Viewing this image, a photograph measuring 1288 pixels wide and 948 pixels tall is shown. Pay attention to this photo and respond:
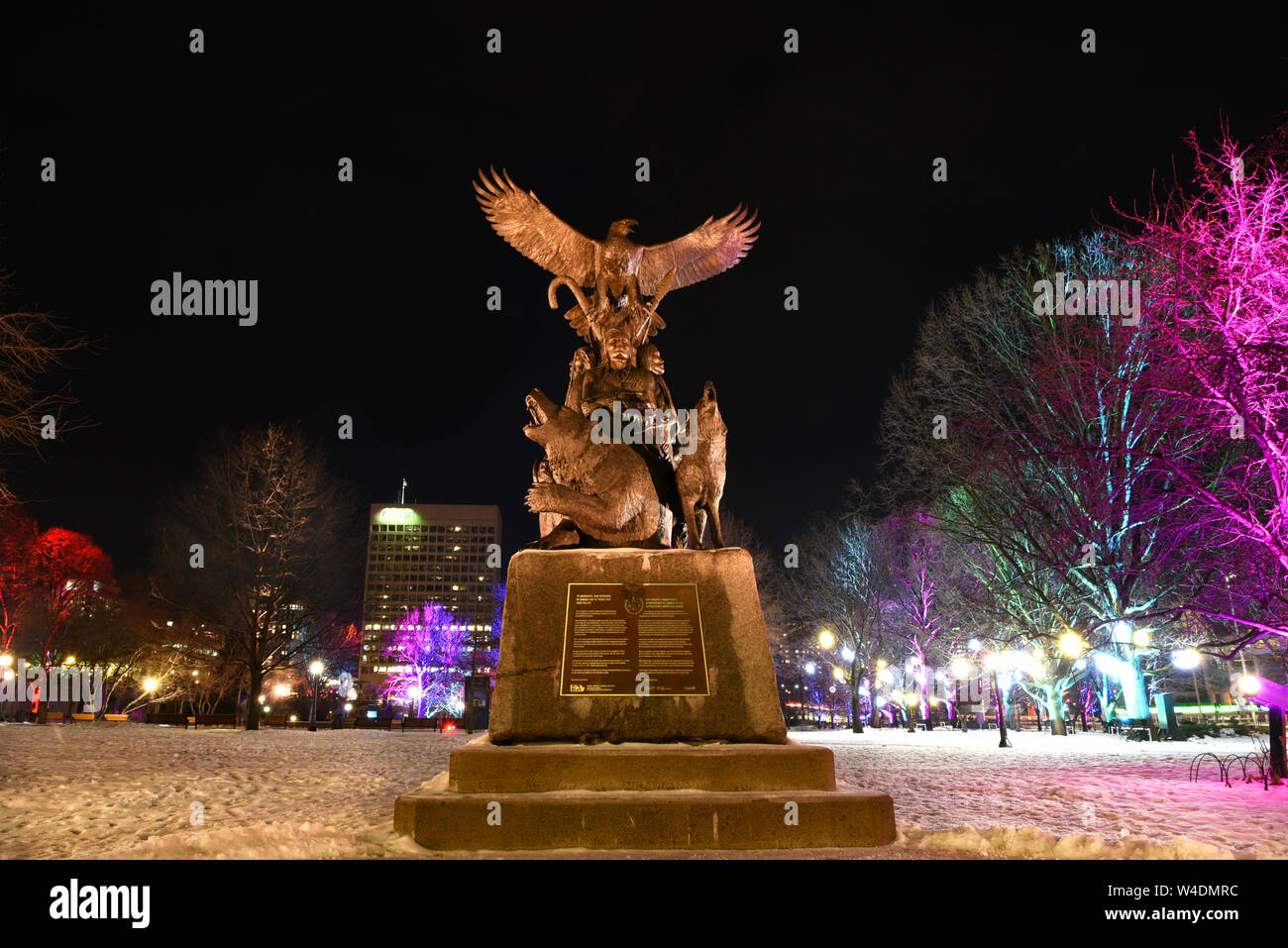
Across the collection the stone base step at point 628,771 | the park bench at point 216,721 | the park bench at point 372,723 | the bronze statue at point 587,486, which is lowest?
the park bench at point 372,723

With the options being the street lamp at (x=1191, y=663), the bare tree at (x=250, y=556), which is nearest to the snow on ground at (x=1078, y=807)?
the street lamp at (x=1191, y=663)

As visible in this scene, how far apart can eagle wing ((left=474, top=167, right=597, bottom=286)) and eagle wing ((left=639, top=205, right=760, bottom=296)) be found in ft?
2.34

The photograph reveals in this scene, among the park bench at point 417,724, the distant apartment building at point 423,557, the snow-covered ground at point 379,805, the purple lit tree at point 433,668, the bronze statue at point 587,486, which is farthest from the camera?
the distant apartment building at point 423,557

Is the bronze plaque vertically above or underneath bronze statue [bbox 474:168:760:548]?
underneath

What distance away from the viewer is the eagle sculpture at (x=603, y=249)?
8.91 metres

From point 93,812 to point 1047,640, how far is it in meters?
24.7

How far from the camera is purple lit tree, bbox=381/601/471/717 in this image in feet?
189

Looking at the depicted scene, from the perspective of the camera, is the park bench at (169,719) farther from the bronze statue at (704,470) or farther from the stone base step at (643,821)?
the stone base step at (643,821)

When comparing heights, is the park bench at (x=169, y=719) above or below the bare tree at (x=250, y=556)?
below

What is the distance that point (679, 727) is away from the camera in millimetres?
5961

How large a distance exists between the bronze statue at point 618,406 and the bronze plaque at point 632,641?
0.76m

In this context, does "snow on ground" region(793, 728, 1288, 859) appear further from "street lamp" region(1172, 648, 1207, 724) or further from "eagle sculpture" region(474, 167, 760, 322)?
"eagle sculpture" region(474, 167, 760, 322)

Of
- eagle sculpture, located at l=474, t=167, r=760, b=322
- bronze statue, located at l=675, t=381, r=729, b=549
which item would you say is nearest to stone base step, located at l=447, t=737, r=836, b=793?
bronze statue, located at l=675, t=381, r=729, b=549

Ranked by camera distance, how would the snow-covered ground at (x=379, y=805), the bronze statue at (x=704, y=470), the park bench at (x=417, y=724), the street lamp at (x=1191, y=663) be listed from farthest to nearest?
the park bench at (x=417, y=724)
the street lamp at (x=1191, y=663)
the bronze statue at (x=704, y=470)
the snow-covered ground at (x=379, y=805)
